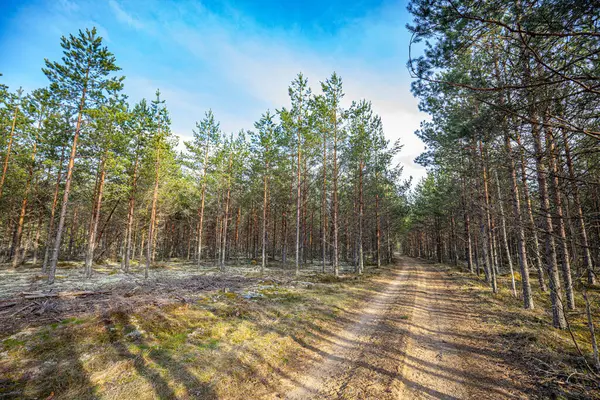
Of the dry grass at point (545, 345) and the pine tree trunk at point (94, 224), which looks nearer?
the dry grass at point (545, 345)

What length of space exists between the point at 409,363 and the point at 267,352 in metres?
3.45

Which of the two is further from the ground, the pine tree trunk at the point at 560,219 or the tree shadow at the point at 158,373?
the pine tree trunk at the point at 560,219

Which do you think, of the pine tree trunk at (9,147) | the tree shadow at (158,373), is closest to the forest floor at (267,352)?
the tree shadow at (158,373)

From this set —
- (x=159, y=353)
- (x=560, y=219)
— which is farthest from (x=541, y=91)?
(x=159, y=353)

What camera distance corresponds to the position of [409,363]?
222 inches

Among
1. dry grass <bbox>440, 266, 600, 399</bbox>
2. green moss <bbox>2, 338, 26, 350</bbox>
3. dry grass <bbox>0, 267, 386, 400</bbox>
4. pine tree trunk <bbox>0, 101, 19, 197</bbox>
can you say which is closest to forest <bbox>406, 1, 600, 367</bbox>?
dry grass <bbox>440, 266, 600, 399</bbox>

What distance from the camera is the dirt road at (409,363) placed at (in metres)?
4.57

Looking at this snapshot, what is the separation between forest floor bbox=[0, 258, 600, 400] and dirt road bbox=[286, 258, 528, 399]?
3cm

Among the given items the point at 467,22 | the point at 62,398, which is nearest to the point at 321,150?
the point at 467,22

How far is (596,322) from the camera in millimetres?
8750

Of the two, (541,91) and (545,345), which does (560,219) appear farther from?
(545,345)

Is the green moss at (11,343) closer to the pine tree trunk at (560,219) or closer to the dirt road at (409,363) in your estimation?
the dirt road at (409,363)

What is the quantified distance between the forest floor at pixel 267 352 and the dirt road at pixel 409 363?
0.10 feet

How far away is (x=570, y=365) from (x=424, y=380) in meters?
3.65
